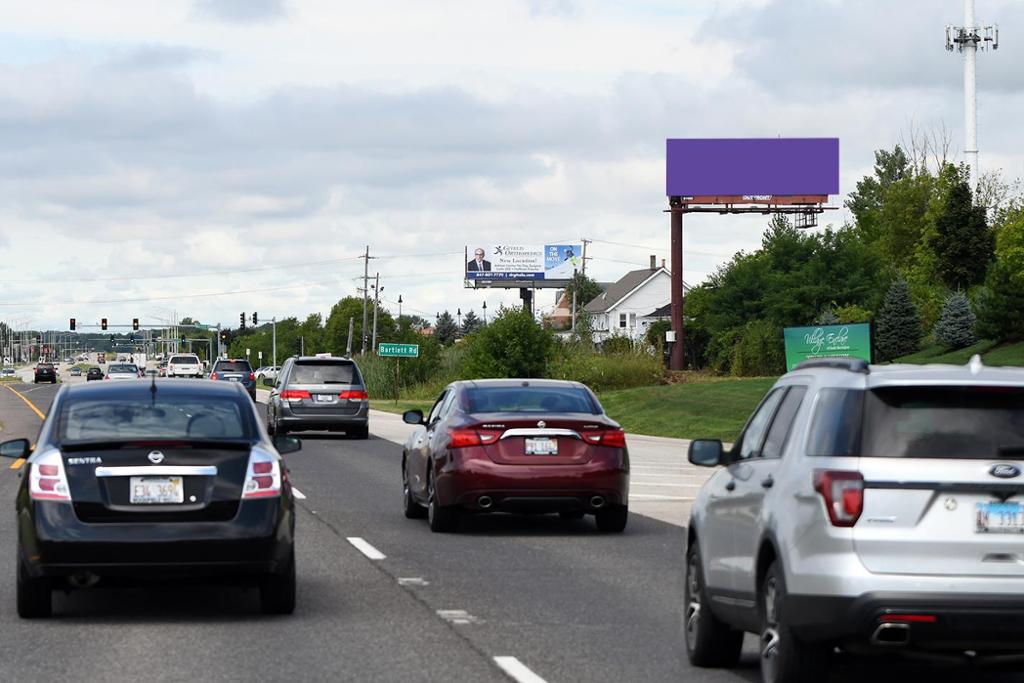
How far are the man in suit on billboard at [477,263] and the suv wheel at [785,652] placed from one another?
137m

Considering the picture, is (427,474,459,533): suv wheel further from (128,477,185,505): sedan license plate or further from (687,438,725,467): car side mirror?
(687,438,725,467): car side mirror

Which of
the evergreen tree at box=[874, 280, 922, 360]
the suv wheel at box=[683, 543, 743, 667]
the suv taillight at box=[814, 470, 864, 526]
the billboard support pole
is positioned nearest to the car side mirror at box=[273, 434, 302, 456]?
the suv wheel at box=[683, 543, 743, 667]

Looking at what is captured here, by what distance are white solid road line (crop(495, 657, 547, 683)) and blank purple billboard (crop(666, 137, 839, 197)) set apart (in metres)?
80.2

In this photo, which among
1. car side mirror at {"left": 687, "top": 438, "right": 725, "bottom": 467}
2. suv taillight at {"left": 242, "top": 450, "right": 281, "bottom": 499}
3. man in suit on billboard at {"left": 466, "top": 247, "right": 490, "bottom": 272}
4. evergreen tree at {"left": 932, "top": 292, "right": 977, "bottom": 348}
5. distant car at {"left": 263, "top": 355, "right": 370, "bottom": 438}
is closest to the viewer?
car side mirror at {"left": 687, "top": 438, "right": 725, "bottom": 467}

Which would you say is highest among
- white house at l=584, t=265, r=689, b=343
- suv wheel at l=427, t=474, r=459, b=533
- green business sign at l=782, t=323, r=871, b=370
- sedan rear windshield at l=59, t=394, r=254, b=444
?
white house at l=584, t=265, r=689, b=343

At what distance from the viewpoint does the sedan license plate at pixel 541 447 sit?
55.3ft

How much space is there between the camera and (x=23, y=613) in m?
11.2

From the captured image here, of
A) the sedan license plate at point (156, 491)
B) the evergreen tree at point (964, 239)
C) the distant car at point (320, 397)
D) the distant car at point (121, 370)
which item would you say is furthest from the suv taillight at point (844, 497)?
the evergreen tree at point (964, 239)

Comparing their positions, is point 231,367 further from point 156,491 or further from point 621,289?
point 621,289

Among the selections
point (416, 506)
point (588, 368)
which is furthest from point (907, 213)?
point (416, 506)

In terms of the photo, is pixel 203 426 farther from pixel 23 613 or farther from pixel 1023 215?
pixel 1023 215

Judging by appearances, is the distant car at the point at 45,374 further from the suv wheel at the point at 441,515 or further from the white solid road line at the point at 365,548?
the white solid road line at the point at 365,548

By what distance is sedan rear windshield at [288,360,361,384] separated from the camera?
3903 centimetres

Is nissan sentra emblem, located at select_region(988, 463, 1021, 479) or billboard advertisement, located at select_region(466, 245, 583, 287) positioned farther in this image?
billboard advertisement, located at select_region(466, 245, 583, 287)
